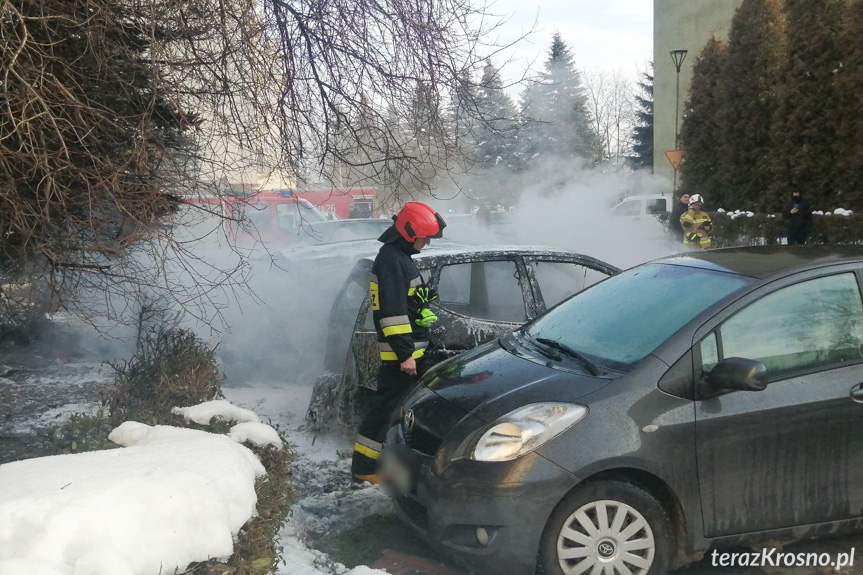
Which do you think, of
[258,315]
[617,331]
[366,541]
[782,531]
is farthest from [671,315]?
[258,315]

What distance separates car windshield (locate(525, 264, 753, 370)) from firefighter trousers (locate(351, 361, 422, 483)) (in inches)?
35.2

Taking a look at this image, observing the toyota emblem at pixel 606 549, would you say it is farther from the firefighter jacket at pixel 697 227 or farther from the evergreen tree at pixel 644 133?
the evergreen tree at pixel 644 133

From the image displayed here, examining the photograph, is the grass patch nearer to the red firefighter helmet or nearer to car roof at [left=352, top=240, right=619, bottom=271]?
the red firefighter helmet

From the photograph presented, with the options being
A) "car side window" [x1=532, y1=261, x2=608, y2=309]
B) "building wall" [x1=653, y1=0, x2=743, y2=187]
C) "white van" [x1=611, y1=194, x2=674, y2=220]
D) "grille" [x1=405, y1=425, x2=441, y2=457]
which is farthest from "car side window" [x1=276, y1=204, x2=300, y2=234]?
"building wall" [x1=653, y1=0, x2=743, y2=187]

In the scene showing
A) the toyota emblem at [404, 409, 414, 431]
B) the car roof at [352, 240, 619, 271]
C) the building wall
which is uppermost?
the building wall

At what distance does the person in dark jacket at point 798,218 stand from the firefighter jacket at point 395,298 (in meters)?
11.3

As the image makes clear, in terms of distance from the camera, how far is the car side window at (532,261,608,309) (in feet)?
19.8

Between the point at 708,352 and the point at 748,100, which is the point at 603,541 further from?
the point at 748,100

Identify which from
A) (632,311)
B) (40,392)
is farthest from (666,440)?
(40,392)

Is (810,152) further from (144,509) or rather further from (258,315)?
(144,509)

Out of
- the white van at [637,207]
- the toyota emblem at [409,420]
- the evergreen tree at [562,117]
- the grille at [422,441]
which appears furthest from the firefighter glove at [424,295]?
the evergreen tree at [562,117]

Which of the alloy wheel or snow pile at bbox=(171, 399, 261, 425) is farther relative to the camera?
snow pile at bbox=(171, 399, 261, 425)

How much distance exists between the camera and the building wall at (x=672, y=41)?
32812 millimetres

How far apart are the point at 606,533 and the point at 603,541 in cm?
4
